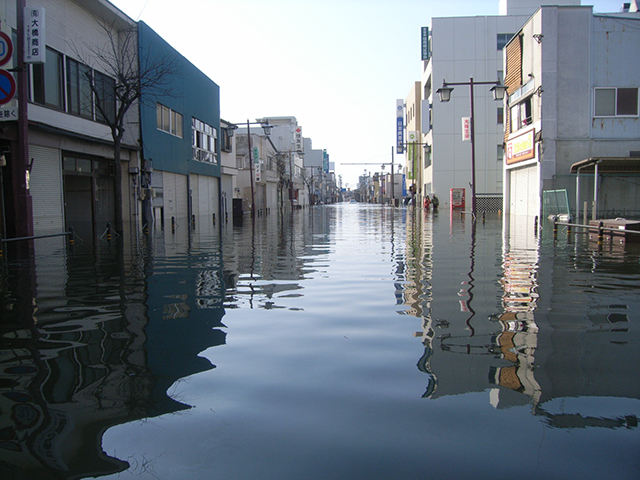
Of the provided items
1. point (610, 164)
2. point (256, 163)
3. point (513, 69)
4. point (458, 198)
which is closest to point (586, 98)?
point (513, 69)

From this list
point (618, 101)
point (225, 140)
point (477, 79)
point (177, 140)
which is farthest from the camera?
point (477, 79)

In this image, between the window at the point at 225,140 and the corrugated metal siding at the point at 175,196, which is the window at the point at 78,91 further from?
the window at the point at 225,140

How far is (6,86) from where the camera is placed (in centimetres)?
1152

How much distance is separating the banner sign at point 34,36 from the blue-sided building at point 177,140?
9.13 metres

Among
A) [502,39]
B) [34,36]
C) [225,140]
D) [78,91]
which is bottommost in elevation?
[34,36]

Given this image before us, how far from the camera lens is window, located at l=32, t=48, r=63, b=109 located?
60.6 ft

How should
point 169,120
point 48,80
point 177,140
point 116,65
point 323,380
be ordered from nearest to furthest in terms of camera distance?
point 323,380 → point 48,80 → point 116,65 → point 169,120 → point 177,140

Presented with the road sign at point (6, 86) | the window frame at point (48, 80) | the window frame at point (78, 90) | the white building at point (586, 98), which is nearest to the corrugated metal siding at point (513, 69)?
the white building at point (586, 98)

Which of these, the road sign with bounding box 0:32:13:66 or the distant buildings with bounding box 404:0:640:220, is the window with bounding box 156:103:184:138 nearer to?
the road sign with bounding box 0:32:13:66

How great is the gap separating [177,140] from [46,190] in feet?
39.8

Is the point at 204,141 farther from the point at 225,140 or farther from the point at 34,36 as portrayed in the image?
the point at 34,36

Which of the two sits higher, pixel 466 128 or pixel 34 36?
pixel 466 128

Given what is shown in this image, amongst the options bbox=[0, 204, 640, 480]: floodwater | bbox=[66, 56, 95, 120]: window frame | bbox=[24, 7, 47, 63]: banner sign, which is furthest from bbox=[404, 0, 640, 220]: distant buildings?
bbox=[66, 56, 95, 120]: window frame

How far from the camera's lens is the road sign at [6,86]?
37.6 feet
